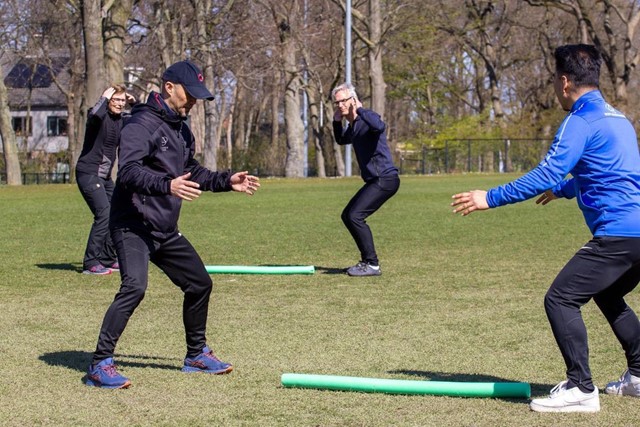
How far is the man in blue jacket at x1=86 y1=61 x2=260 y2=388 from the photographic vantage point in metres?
6.29

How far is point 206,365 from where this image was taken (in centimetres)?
672

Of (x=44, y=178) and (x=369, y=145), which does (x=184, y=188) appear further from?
(x=44, y=178)

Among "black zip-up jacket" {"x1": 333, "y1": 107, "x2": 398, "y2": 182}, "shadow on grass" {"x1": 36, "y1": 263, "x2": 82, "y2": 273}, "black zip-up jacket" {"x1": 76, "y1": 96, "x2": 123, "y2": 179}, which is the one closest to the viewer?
"black zip-up jacket" {"x1": 76, "y1": 96, "x2": 123, "y2": 179}

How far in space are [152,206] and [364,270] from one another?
5.57 m

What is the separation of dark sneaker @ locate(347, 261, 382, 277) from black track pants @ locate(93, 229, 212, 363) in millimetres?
4999

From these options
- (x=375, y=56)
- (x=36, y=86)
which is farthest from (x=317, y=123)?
(x=36, y=86)

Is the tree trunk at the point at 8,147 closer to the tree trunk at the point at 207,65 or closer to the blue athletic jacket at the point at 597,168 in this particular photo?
the tree trunk at the point at 207,65

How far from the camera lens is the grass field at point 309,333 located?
5.79 m

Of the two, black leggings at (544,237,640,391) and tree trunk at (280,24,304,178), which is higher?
tree trunk at (280,24,304,178)

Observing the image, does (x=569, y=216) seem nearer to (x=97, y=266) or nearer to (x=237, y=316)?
(x=97, y=266)

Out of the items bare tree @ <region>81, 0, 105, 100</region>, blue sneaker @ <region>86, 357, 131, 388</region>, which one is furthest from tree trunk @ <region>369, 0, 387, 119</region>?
blue sneaker @ <region>86, 357, 131, 388</region>

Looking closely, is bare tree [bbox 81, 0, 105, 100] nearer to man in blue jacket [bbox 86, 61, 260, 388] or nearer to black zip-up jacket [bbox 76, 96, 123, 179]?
black zip-up jacket [bbox 76, 96, 123, 179]

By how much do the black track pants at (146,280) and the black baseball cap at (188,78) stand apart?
0.96 meters

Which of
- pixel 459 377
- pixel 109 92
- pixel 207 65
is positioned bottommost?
pixel 459 377
